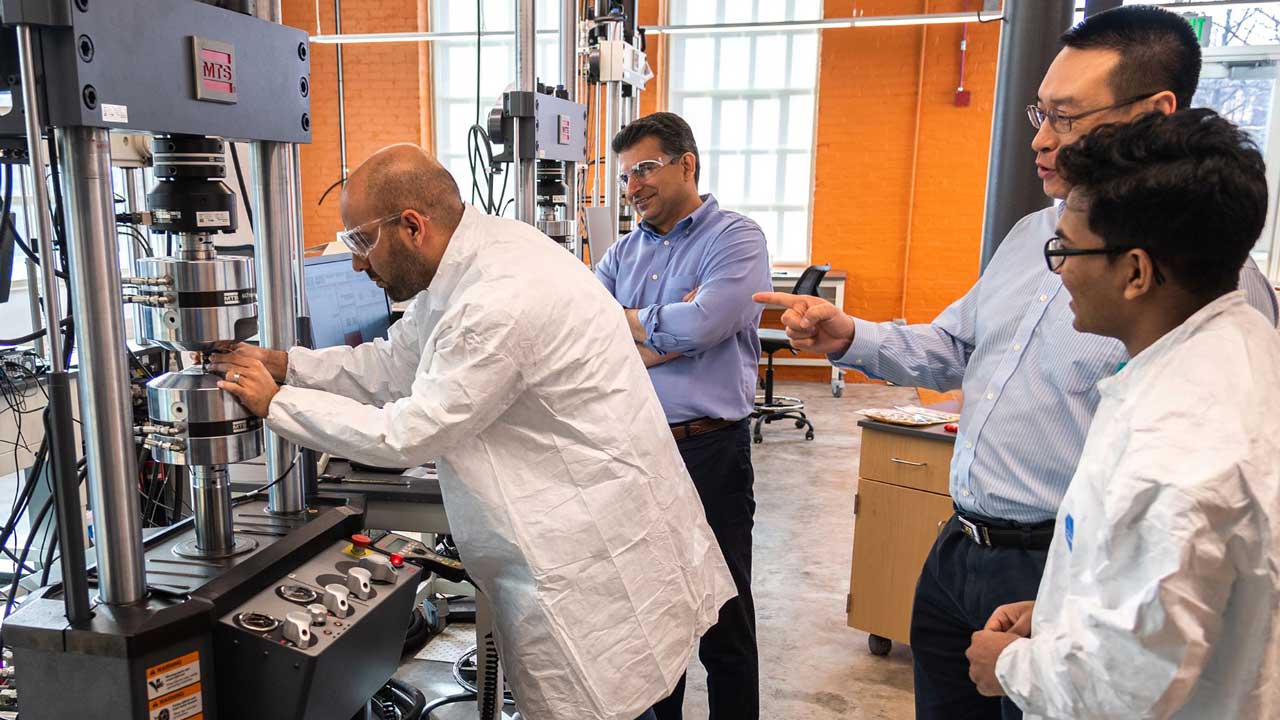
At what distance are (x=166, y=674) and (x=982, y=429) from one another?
1162mm

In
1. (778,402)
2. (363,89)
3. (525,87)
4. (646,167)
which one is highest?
(363,89)

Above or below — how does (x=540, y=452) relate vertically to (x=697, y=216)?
below

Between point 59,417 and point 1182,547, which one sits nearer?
point 1182,547

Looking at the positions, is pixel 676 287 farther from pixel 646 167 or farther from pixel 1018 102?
pixel 1018 102

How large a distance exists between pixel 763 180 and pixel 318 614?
21.8 feet

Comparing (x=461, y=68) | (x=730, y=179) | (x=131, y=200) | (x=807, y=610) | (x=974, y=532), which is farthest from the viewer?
(x=461, y=68)

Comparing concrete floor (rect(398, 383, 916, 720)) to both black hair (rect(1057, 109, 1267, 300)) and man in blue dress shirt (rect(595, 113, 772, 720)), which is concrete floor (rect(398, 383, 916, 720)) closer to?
man in blue dress shirt (rect(595, 113, 772, 720))

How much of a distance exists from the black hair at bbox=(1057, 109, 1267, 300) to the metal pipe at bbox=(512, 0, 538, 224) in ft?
5.33

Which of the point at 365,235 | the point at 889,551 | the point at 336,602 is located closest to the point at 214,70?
the point at 365,235

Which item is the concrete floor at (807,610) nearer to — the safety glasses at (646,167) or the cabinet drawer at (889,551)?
the cabinet drawer at (889,551)

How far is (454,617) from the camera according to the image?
2922mm

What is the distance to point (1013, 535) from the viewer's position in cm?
131

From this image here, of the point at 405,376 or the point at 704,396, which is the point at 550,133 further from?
the point at 405,376

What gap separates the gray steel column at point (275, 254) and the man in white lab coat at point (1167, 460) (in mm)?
1117
